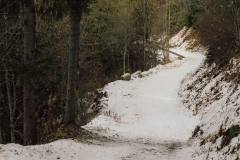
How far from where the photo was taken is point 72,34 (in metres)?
8.38

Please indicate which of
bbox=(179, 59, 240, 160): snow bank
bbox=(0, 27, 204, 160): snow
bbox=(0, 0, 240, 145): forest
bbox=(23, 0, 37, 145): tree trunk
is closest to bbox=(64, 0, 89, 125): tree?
bbox=(0, 0, 240, 145): forest

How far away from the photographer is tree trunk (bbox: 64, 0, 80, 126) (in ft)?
26.6

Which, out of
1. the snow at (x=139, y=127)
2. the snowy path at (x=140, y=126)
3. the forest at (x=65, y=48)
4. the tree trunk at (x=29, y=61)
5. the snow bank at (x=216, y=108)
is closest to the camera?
the snow bank at (x=216, y=108)

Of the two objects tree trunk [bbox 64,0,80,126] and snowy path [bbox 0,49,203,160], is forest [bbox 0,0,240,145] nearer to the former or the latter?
tree trunk [bbox 64,0,80,126]

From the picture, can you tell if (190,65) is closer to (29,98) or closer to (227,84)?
(227,84)

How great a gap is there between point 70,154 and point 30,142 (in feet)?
7.29

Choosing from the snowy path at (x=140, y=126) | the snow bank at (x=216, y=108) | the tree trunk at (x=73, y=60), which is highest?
the tree trunk at (x=73, y=60)

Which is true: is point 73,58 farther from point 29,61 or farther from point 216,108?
point 216,108

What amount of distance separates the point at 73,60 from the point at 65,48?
7913mm

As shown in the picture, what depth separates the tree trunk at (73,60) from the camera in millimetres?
8109

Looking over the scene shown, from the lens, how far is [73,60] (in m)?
8.39

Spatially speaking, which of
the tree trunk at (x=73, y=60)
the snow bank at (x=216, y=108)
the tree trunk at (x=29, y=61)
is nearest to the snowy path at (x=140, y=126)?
the snow bank at (x=216, y=108)

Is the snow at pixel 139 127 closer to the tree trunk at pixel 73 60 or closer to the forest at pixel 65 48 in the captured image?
the tree trunk at pixel 73 60

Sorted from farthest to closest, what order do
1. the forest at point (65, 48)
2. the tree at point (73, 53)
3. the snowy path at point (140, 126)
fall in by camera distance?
the tree at point (73, 53) < the forest at point (65, 48) < the snowy path at point (140, 126)
